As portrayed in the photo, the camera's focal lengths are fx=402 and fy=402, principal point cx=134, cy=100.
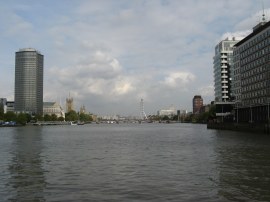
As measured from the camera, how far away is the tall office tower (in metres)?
137

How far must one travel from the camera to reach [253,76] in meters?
150

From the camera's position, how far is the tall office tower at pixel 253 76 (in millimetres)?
136750

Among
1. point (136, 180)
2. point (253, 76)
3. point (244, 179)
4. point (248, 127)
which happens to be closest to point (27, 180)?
point (136, 180)

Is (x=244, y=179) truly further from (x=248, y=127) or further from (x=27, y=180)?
(x=248, y=127)

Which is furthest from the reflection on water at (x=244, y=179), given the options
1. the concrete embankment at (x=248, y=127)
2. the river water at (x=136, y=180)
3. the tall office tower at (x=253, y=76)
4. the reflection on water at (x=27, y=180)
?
the tall office tower at (x=253, y=76)

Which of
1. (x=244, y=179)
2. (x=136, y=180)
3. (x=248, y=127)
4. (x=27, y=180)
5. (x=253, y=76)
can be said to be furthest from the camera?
(x=253, y=76)

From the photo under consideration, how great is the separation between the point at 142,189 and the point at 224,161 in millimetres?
18071

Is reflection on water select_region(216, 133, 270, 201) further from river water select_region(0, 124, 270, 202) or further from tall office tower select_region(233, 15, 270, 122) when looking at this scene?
tall office tower select_region(233, 15, 270, 122)

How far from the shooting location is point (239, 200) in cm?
2208

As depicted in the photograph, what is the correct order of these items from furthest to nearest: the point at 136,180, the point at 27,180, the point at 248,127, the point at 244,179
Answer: the point at 248,127
the point at 27,180
the point at 244,179
the point at 136,180

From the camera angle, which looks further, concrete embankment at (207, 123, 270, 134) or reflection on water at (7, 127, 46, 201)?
concrete embankment at (207, 123, 270, 134)

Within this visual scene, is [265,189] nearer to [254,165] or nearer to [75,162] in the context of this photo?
[254,165]

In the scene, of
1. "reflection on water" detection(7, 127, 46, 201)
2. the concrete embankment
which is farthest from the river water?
the concrete embankment

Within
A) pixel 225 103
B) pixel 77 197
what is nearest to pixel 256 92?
pixel 225 103
